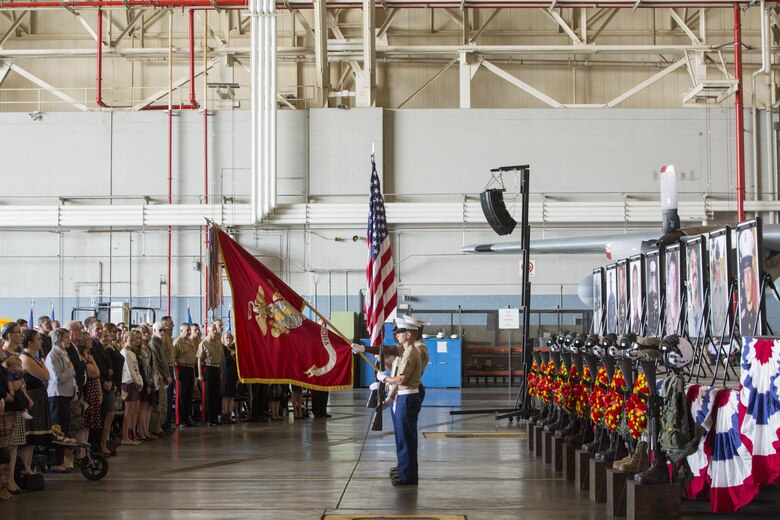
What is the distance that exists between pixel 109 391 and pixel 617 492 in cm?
655

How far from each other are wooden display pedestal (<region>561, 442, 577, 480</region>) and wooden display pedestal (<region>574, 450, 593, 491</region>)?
Result: 0.50 m

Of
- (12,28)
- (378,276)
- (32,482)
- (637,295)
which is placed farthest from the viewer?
(12,28)

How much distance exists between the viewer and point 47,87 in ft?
87.0

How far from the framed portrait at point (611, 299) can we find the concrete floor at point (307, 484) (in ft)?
11.4

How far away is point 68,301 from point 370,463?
16477 millimetres

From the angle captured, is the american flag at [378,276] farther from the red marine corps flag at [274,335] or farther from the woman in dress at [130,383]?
the woman in dress at [130,383]

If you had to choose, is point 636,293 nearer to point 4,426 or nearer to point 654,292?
point 654,292

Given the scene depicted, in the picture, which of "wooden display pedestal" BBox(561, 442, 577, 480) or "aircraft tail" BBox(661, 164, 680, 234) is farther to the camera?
"aircraft tail" BBox(661, 164, 680, 234)

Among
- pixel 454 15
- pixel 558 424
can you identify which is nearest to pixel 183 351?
pixel 558 424

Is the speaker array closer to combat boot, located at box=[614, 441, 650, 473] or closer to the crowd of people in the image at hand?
the crowd of people

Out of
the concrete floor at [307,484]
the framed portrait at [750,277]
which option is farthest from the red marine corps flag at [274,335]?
the framed portrait at [750,277]

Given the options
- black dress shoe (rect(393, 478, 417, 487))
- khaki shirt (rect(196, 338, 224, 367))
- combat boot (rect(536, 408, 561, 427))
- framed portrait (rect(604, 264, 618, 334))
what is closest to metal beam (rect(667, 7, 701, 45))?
framed portrait (rect(604, 264, 618, 334))

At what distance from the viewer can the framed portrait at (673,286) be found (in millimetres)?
11625

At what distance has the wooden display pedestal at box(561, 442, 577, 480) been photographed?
991 centimetres
